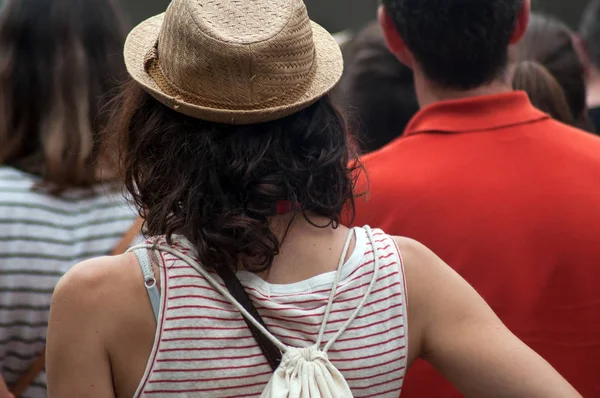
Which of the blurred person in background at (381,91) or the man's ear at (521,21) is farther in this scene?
the blurred person in background at (381,91)

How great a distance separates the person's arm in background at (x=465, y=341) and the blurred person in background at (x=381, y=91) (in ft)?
5.53

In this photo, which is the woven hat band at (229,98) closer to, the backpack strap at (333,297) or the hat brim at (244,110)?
the hat brim at (244,110)

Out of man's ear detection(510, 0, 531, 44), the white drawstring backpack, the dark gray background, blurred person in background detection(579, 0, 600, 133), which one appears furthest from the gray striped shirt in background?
the dark gray background

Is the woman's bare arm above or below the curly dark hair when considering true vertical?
below

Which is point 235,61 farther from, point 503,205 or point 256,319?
point 503,205

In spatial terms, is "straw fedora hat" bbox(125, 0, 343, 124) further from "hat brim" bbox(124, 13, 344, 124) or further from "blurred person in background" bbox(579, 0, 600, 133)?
"blurred person in background" bbox(579, 0, 600, 133)

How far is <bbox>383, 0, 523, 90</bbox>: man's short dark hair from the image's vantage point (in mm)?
2281

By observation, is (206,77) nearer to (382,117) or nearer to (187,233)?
(187,233)

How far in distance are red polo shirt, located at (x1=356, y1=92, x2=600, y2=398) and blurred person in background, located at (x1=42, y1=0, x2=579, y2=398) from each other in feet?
1.38

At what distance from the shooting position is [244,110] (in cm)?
159

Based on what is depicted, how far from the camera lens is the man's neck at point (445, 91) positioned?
2318 mm

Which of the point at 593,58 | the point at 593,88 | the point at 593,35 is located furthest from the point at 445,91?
the point at 593,35

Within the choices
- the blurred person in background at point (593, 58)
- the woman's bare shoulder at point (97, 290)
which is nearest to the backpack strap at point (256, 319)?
the woman's bare shoulder at point (97, 290)

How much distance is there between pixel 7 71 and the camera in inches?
98.7
